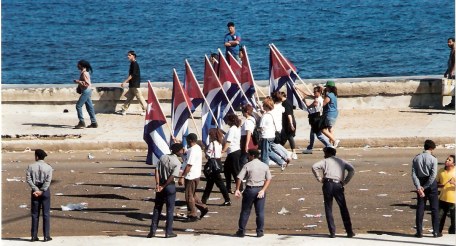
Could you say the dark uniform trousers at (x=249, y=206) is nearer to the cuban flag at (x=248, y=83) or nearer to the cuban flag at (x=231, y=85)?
the cuban flag at (x=231, y=85)

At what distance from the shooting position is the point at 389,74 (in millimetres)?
83062

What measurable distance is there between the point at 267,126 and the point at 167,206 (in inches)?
170

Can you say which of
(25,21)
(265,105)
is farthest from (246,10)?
(265,105)

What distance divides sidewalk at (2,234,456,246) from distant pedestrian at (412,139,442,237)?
244 mm

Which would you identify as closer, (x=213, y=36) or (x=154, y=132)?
(x=154, y=132)

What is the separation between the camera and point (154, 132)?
2323cm

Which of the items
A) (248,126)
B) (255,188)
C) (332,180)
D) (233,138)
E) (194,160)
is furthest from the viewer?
(248,126)

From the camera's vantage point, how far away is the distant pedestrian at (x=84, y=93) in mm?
30375

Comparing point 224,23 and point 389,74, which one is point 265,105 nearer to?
point 389,74

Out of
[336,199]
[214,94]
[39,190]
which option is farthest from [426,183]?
[214,94]

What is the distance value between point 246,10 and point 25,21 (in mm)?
21075

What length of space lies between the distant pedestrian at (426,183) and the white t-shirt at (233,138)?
3.93m

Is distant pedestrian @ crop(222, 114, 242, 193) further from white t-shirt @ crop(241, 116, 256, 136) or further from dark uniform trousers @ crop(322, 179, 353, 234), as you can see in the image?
dark uniform trousers @ crop(322, 179, 353, 234)

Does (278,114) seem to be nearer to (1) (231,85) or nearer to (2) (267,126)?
(2) (267,126)
